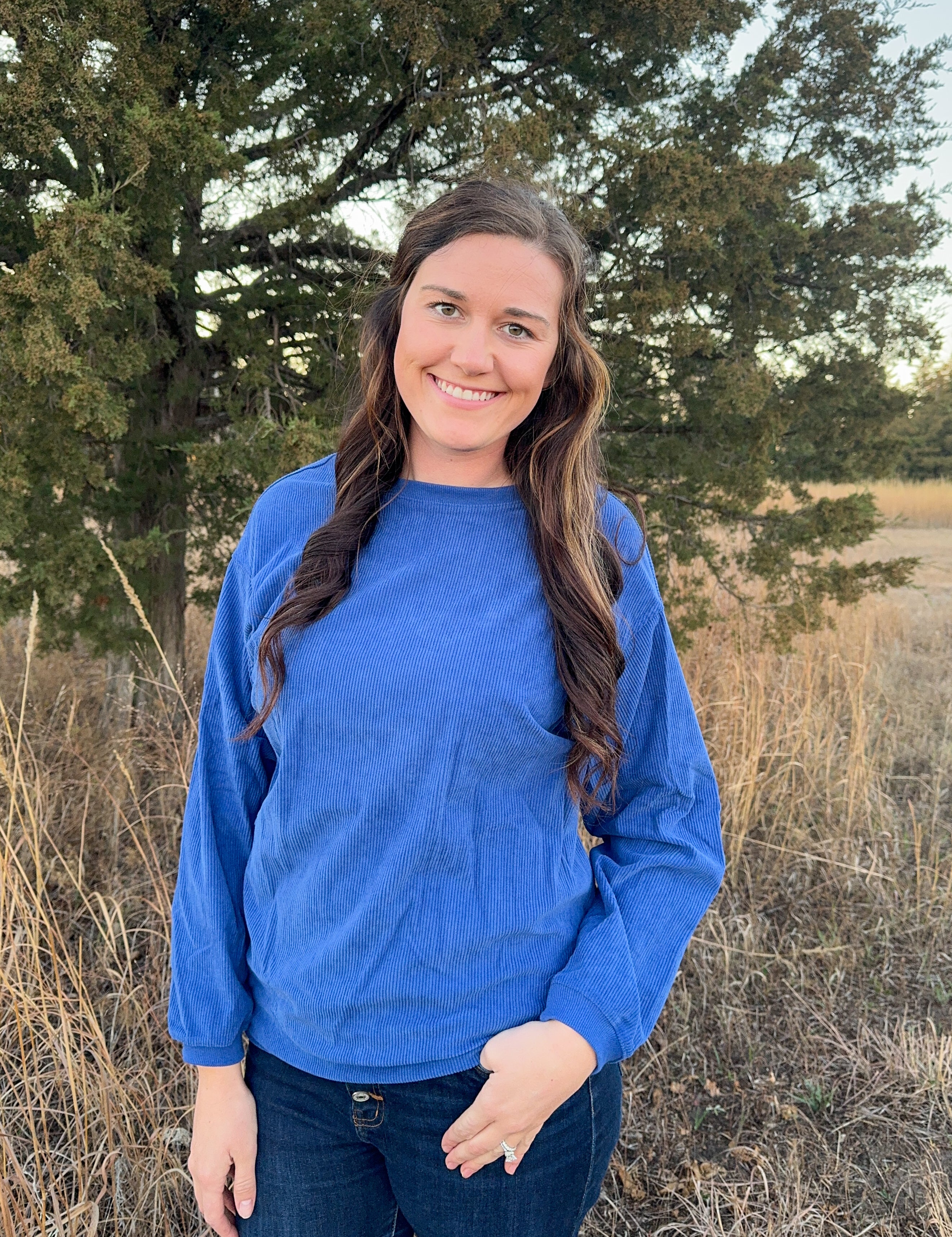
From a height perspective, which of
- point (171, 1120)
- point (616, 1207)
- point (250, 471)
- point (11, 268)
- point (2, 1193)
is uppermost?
point (11, 268)

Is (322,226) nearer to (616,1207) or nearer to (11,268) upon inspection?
(11,268)

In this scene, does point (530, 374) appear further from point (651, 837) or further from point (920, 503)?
point (920, 503)

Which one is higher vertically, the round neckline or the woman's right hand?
the round neckline

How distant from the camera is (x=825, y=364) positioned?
11.9ft

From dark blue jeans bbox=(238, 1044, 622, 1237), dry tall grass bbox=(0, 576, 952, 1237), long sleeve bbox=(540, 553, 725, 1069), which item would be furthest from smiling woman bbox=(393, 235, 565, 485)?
dry tall grass bbox=(0, 576, 952, 1237)

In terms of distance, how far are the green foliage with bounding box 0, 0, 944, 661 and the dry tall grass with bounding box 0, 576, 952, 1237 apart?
562 mm

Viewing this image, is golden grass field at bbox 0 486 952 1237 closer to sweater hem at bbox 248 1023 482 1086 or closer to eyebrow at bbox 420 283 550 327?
sweater hem at bbox 248 1023 482 1086

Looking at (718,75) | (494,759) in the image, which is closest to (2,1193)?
(494,759)

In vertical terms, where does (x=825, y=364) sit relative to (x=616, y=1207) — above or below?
above

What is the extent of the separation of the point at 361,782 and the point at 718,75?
3.46 meters

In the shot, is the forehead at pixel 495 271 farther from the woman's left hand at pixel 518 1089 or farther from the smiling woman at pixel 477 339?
the woman's left hand at pixel 518 1089

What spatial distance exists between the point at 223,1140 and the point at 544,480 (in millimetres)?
998

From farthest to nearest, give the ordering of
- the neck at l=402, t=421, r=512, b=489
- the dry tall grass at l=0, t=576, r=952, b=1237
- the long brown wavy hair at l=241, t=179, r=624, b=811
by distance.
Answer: the dry tall grass at l=0, t=576, r=952, b=1237 < the neck at l=402, t=421, r=512, b=489 < the long brown wavy hair at l=241, t=179, r=624, b=811

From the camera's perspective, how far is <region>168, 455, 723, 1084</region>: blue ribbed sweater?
1.08 m
